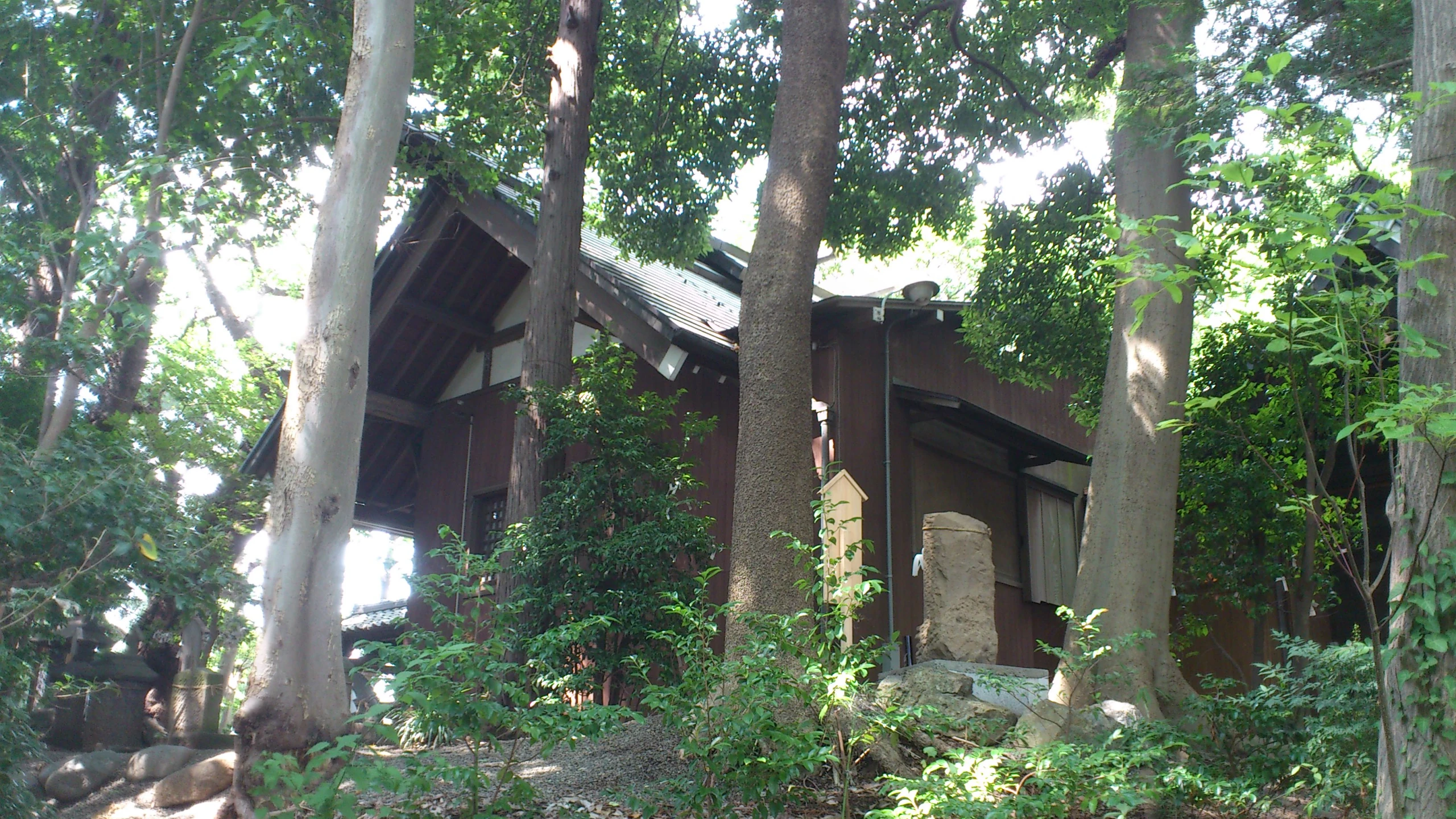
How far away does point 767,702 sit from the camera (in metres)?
4.76

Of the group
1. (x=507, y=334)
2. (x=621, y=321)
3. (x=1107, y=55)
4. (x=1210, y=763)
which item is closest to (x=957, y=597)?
(x=1210, y=763)

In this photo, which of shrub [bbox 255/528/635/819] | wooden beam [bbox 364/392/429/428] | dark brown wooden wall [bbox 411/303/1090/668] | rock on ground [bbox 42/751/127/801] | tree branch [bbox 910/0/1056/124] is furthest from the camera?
wooden beam [bbox 364/392/429/428]

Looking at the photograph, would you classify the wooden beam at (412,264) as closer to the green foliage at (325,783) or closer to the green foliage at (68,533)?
the green foliage at (68,533)

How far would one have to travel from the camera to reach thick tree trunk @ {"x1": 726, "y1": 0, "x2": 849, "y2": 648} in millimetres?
6391

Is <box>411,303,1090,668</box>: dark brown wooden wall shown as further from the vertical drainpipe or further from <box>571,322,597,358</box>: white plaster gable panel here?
<box>571,322,597,358</box>: white plaster gable panel

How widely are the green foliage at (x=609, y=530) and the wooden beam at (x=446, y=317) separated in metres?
4.08

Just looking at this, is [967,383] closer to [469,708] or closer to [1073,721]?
[1073,721]

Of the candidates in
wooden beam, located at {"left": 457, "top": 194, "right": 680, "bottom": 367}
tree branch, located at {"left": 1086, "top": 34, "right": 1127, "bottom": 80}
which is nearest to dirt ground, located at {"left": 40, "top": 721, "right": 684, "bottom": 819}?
wooden beam, located at {"left": 457, "top": 194, "right": 680, "bottom": 367}

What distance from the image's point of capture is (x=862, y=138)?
1209 cm

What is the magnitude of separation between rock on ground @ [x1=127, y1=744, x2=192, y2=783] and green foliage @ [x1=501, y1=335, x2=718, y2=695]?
3188mm

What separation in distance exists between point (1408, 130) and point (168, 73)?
448 inches

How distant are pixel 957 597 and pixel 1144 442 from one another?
1888 millimetres

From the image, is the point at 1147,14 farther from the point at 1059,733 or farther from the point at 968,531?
the point at 1059,733

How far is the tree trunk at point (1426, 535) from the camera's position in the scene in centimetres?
370
